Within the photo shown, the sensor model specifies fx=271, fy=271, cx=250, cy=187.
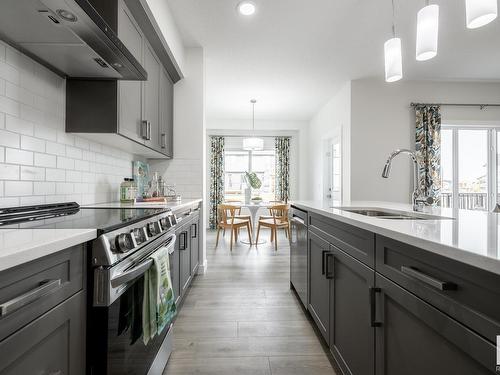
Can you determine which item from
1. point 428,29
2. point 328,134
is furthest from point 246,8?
point 328,134

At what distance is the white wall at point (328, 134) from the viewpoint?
4.39m

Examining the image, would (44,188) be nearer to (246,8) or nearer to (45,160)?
(45,160)

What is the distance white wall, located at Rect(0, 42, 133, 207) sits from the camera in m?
1.28

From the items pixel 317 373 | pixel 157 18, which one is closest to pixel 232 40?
pixel 157 18

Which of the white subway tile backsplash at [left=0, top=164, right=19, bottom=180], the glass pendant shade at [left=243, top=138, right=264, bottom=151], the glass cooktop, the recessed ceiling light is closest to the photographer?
the glass cooktop

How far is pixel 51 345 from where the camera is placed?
2.20ft

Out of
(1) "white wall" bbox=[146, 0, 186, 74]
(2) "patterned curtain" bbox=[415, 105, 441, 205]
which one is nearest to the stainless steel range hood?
(1) "white wall" bbox=[146, 0, 186, 74]

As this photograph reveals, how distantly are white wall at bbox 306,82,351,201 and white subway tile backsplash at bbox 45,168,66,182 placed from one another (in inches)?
149

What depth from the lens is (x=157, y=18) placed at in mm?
2137

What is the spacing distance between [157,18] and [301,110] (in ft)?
13.5

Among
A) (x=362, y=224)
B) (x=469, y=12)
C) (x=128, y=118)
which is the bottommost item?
(x=362, y=224)

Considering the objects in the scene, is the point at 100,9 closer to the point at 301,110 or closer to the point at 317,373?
the point at 317,373

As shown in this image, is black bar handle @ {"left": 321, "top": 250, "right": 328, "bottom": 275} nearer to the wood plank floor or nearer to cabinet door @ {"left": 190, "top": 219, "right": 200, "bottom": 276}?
the wood plank floor

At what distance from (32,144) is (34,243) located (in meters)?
1.11
